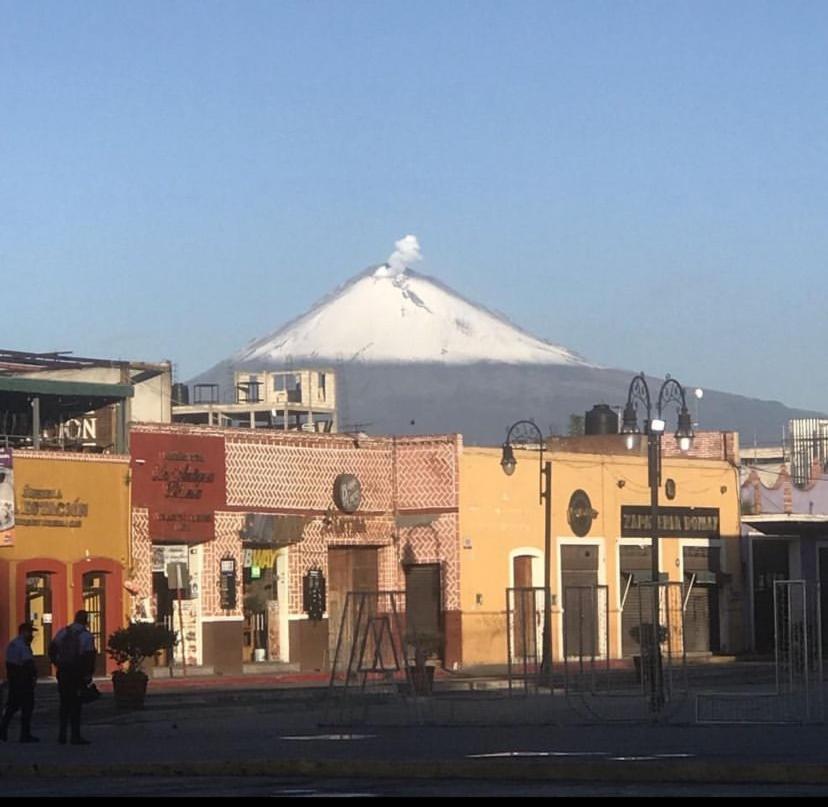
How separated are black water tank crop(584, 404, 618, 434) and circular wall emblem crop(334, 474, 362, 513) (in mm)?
23656

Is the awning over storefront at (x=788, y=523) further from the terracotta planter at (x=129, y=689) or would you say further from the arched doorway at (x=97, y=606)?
the terracotta planter at (x=129, y=689)

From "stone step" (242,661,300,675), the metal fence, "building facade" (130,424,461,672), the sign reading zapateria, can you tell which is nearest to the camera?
the metal fence

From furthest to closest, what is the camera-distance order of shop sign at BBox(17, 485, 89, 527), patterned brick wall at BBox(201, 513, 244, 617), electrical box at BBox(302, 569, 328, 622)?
electrical box at BBox(302, 569, 328, 622), patterned brick wall at BBox(201, 513, 244, 617), shop sign at BBox(17, 485, 89, 527)

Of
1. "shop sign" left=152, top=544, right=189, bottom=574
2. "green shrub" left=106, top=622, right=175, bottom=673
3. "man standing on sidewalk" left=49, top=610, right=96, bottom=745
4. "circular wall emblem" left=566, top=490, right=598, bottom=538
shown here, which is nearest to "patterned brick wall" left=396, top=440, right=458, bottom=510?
"circular wall emblem" left=566, top=490, right=598, bottom=538

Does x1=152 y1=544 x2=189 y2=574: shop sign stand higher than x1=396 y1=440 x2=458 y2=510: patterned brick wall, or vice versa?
x1=396 y1=440 x2=458 y2=510: patterned brick wall

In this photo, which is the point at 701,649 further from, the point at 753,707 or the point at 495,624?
the point at 753,707

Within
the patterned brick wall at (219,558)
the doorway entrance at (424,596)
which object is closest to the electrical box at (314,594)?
the patterned brick wall at (219,558)

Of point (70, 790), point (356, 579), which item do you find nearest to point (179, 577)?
point (356, 579)

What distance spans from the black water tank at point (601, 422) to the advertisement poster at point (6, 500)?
35235 millimetres

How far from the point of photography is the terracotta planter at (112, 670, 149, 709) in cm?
3753

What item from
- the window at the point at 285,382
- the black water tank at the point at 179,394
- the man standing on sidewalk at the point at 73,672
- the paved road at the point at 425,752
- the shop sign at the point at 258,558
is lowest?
the paved road at the point at 425,752

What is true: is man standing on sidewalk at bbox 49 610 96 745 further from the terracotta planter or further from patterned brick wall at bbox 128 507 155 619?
patterned brick wall at bbox 128 507 155 619

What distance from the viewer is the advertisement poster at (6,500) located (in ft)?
163

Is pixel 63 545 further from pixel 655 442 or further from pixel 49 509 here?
pixel 655 442
